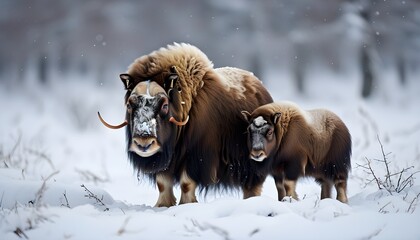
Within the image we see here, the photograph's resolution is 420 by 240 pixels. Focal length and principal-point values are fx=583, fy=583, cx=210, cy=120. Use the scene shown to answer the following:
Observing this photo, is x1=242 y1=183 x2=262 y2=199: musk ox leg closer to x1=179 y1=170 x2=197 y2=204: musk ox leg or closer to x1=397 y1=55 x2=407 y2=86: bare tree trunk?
x1=179 y1=170 x2=197 y2=204: musk ox leg

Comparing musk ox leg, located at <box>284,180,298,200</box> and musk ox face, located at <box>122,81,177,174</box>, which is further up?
musk ox face, located at <box>122,81,177,174</box>

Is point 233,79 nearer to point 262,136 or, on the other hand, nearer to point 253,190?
point 262,136

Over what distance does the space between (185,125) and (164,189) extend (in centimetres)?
51

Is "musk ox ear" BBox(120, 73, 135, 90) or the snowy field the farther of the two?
"musk ox ear" BBox(120, 73, 135, 90)

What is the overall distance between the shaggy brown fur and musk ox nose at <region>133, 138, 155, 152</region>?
0.26 metres

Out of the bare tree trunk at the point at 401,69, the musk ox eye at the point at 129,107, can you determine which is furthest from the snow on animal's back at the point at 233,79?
the bare tree trunk at the point at 401,69

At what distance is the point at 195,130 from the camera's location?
13.3ft

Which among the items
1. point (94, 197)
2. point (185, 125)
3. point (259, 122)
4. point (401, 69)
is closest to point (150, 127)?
point (185, 125)

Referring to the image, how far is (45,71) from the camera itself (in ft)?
58.4

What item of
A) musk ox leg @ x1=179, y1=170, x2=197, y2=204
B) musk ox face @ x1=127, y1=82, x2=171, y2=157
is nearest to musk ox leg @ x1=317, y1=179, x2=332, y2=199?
musk ox leg @ x1=179, y1=170, x2=197, y2=204

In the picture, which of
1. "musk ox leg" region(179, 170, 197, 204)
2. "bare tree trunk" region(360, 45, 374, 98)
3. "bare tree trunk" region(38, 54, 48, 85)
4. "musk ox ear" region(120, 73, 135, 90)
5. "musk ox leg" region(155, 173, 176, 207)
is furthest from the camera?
"bare tree trunk" region(38, 54, 48, 85)

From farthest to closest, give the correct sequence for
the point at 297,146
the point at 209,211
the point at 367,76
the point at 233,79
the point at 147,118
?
1. the point at 367,76
2. the point at 233,79
3. the point at 297,146
4. the point at 147,118
5. the point at 209,211

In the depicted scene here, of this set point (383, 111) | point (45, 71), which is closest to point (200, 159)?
point (383, 111)

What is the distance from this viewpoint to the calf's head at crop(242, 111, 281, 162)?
155 inches
